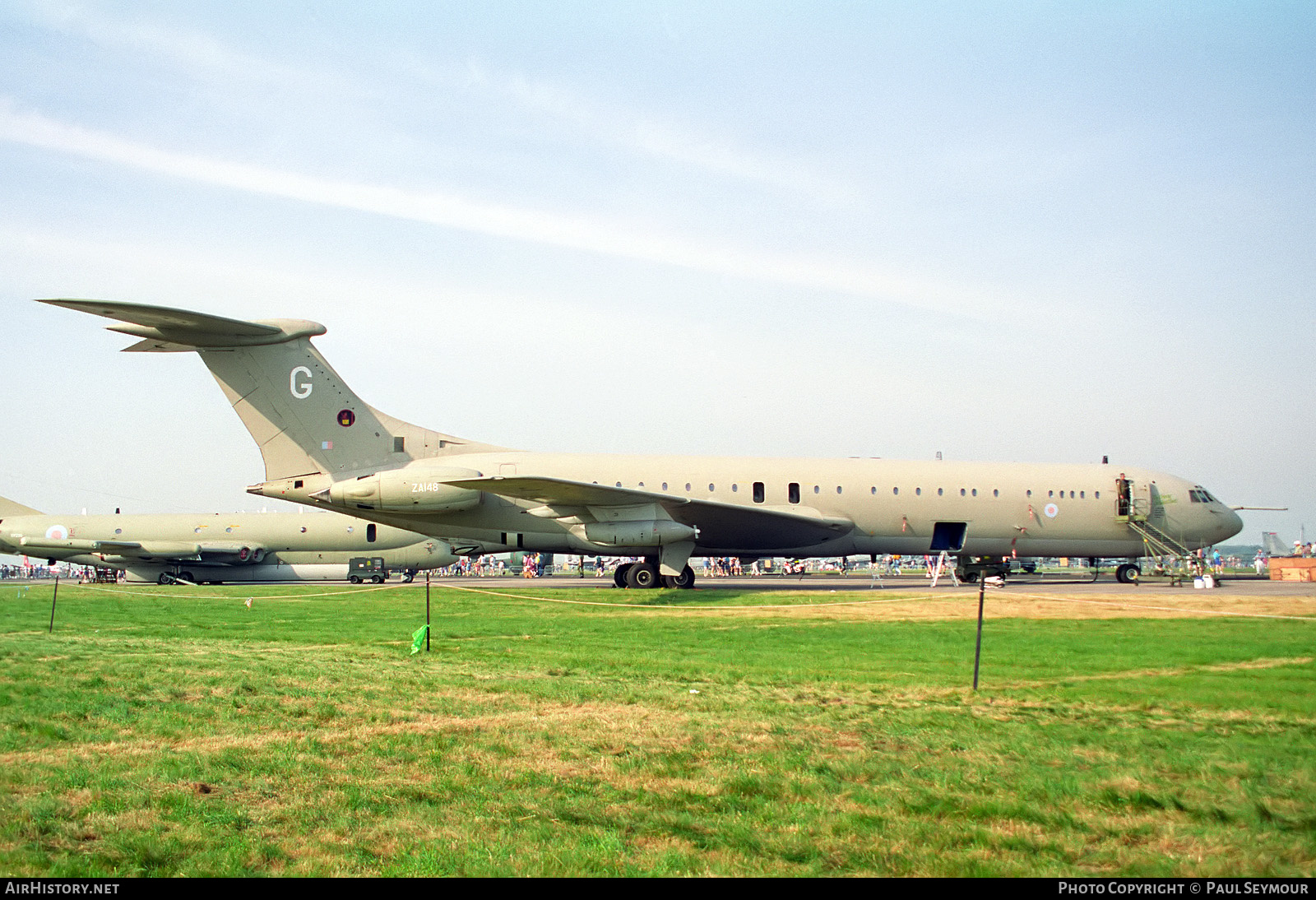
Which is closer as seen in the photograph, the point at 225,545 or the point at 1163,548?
the point at 1163,548

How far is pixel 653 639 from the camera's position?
13977mm

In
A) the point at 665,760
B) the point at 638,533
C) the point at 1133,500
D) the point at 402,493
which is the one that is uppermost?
the point at 1133,500

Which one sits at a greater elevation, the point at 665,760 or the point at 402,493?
the point at 402,493

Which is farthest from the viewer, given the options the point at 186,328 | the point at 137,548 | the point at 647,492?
the point at 137,548

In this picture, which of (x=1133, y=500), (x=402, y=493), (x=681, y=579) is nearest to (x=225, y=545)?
(x=402, y=493)

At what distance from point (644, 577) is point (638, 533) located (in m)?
2.45

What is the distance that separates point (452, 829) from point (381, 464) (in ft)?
73.7

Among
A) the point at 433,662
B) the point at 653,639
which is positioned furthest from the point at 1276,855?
the point at 653,639

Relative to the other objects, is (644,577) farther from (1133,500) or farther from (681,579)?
(1133,500)

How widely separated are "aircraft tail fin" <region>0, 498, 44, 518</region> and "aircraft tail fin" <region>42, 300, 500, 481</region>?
3213 cm

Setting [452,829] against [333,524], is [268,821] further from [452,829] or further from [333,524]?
[333,524]

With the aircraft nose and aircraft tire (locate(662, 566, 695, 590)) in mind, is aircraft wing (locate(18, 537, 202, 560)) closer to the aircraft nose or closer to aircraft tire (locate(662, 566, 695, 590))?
aircraft tire (locate(662, 566, 695, 590))

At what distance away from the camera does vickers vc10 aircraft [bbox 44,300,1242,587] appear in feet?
81.9

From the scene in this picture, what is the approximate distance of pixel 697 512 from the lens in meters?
26.2
